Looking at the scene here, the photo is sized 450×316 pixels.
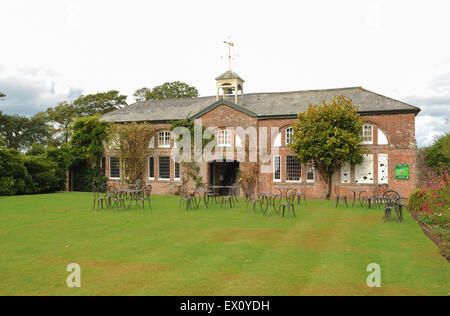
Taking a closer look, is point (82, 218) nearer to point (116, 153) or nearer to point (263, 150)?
point (263, 150)

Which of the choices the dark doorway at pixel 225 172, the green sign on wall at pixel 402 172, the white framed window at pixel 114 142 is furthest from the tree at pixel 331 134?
the white framed window at pixel 114 142

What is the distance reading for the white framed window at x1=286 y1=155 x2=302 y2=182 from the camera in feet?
72.3

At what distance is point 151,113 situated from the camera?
88.8 ft

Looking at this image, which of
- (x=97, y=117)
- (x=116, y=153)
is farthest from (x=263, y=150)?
(x=97, y=117)

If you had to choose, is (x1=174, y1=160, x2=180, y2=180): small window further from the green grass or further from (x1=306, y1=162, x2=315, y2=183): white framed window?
the green grass

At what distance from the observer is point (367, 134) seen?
20.7 metres

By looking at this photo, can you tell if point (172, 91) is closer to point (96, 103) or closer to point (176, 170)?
point (96, 103)

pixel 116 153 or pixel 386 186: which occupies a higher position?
pixel 116 153

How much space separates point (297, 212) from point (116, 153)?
16.3 m

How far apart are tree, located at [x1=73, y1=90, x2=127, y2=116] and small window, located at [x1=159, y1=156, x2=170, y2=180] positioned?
2132cm

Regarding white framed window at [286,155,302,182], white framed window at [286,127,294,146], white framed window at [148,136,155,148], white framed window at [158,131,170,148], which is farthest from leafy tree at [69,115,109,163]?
white framed window at [286,155,302,182]

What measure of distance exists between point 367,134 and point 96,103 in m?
33.6
